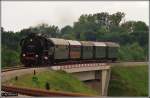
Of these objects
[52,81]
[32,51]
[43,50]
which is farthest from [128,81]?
[52,81]

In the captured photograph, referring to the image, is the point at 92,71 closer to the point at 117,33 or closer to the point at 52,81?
the point at 52,81

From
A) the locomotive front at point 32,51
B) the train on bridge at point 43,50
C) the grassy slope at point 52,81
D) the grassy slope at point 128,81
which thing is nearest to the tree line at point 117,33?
the grassy slope at point 128,81

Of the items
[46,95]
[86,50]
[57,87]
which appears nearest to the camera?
[46,95]

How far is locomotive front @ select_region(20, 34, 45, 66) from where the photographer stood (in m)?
34.8

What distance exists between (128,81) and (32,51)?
23.8 metres

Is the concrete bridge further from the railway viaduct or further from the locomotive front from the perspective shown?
the locomotive front

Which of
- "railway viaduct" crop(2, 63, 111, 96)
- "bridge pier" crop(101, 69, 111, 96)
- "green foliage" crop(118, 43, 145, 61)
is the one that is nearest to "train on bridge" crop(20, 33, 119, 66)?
"railway viaduct" crop(2, 63, 111, 96)

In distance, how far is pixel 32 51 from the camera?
115 feet

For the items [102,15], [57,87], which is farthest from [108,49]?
[57,87]

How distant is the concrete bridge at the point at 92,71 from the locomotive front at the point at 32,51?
1.93m

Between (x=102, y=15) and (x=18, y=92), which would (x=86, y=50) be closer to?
(x=102, y=15)

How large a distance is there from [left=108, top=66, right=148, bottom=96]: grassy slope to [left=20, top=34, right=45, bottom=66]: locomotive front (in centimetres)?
1907

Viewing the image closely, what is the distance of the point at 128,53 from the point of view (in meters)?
74.0

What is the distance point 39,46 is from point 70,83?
4714mm
